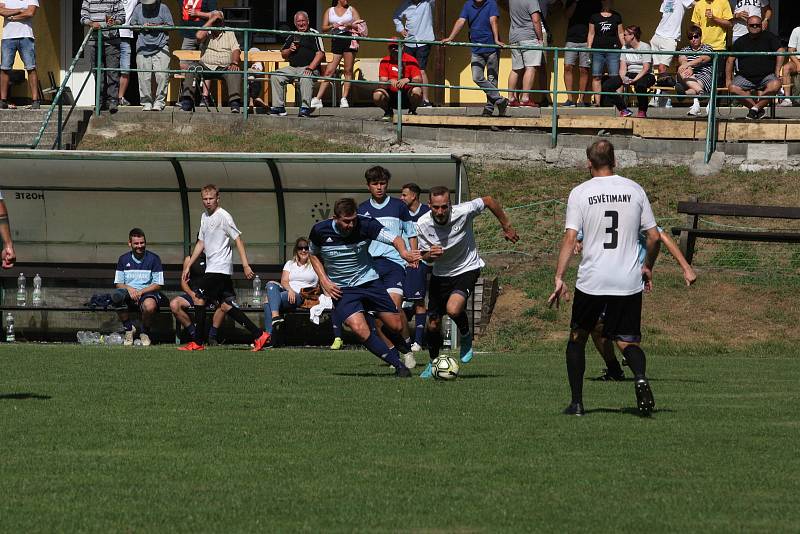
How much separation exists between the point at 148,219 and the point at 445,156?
5.34 meters

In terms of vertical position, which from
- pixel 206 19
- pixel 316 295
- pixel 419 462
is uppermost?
pixel 206 19

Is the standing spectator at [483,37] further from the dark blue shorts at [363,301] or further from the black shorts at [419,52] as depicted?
the dark blue shorts at [363,301]

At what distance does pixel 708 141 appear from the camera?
23.4m

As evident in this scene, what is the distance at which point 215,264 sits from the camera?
17.6 metres

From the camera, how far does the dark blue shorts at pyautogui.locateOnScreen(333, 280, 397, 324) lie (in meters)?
13.2

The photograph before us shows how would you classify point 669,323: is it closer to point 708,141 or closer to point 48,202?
point 708,141

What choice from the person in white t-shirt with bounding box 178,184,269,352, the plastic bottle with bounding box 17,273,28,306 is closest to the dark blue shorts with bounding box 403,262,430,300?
the person in white t-shirt with bounding box 178,184,269,352

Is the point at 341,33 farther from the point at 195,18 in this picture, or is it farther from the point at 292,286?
the point at 292,286

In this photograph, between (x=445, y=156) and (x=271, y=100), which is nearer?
(x=445, y=156)

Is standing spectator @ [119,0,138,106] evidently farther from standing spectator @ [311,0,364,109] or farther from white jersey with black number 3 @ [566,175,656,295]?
white jersey with black number 3 @ [566,175,656,295]

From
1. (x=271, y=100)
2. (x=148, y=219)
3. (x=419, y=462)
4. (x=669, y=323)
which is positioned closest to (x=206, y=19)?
(x=271, y=100)

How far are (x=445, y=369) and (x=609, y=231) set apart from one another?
10.9 feet

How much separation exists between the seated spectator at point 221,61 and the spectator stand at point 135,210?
5227 millimetres

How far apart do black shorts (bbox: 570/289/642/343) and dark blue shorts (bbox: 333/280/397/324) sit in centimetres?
364
